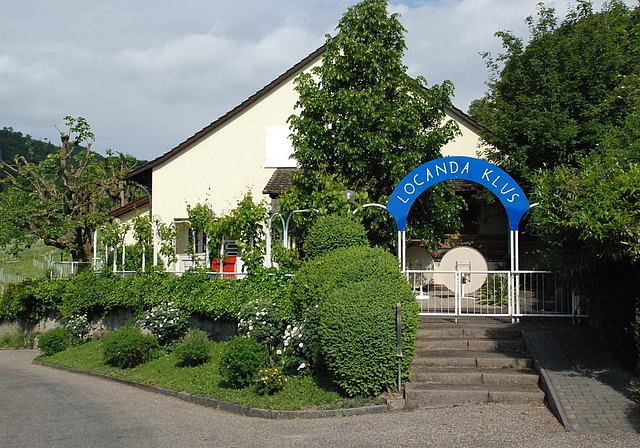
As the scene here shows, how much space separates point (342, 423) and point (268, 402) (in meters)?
1.61

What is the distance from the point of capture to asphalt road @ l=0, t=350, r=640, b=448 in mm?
7095

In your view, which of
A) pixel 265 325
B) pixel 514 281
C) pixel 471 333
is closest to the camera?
pixel 471 333

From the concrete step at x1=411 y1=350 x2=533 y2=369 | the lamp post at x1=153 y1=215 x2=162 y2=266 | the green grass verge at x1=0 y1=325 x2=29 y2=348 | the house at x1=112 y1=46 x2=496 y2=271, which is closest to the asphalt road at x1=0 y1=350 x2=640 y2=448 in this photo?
the concrete step at x1=411 y1=350 x2=533 y2=369

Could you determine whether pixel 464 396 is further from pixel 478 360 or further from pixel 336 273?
pixel 336 273

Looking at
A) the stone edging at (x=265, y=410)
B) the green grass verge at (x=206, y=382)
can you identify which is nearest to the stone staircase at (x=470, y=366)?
the stone edging at (x=265, y=410)

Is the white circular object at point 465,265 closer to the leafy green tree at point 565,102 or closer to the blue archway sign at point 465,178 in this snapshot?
the blue archway sign at point 465,178

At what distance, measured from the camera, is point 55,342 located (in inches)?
669

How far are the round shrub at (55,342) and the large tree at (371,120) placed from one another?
789 centimetres

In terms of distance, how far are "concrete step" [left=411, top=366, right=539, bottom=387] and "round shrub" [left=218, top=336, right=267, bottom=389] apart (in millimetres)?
2612

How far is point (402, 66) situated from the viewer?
15430mm

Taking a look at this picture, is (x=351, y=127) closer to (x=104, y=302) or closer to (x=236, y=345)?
(x=236, y=345)

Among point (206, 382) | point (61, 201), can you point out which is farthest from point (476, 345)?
point (61, 201)

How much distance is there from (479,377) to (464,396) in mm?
612

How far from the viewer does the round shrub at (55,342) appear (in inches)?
667
